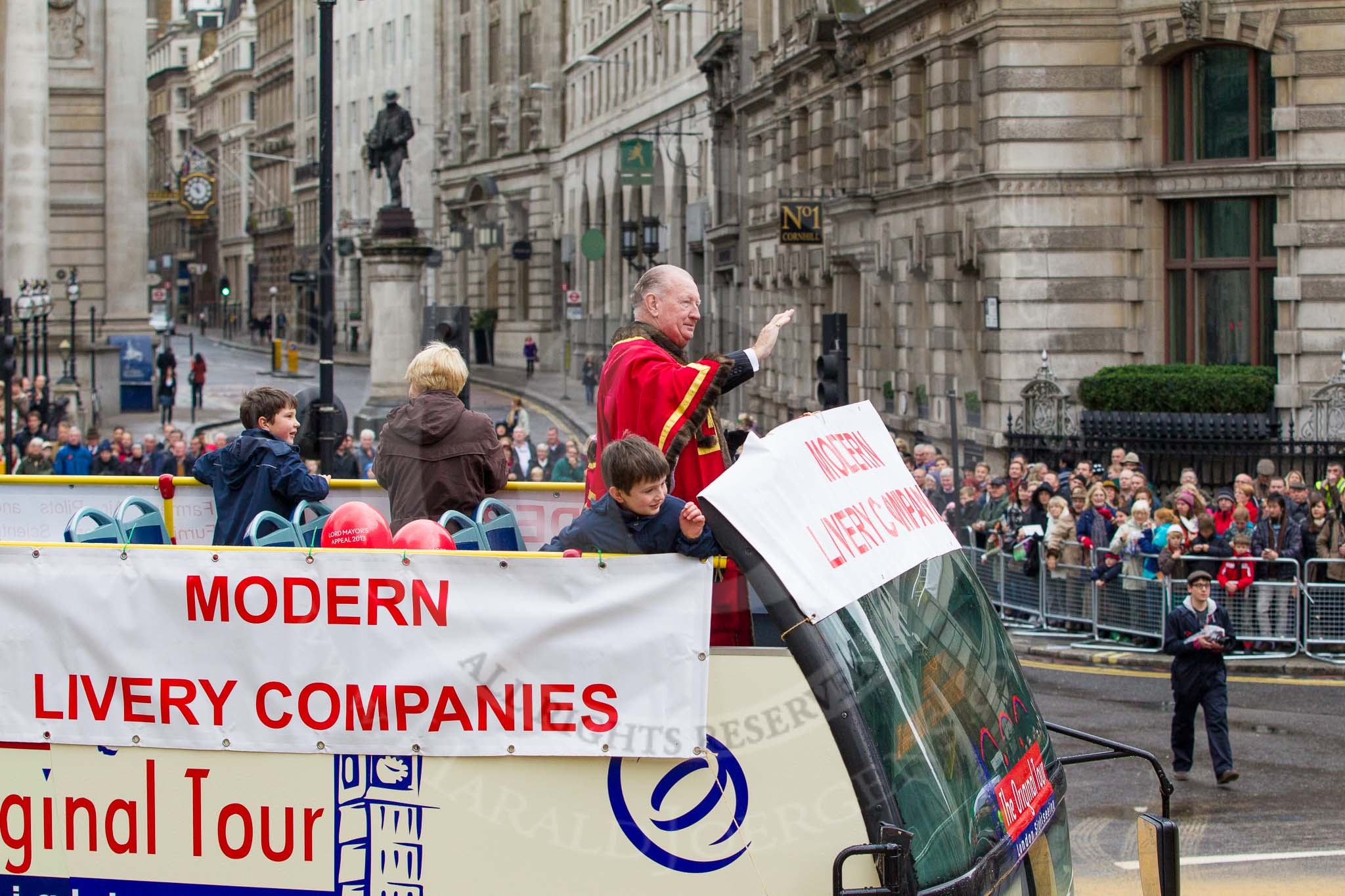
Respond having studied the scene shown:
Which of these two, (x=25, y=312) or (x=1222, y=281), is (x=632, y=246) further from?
(x=1222, y=281)

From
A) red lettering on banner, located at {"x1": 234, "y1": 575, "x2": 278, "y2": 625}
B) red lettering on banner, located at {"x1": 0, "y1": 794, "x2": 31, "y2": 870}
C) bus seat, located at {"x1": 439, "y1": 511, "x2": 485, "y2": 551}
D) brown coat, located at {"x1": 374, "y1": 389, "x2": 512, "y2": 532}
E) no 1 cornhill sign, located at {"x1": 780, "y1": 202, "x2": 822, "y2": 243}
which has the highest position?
no 1 cornhill sign, located at {"x1": 780, "y1": 202, "x2": 822, "y2": 243}

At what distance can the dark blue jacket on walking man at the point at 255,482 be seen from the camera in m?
6.88

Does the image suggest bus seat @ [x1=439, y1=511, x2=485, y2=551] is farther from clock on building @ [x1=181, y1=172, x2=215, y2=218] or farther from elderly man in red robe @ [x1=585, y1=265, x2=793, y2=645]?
clock on building @ [x1=181, y1=172, x2=215, y2=218]

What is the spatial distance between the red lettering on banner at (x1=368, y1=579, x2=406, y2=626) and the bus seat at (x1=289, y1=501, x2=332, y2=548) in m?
1.11

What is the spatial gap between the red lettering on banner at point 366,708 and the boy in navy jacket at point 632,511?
2.20ft

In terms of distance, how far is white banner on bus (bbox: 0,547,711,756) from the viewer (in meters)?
4.50

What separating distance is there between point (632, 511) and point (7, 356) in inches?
856

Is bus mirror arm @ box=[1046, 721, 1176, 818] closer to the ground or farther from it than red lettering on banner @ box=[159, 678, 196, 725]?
closer to the ground

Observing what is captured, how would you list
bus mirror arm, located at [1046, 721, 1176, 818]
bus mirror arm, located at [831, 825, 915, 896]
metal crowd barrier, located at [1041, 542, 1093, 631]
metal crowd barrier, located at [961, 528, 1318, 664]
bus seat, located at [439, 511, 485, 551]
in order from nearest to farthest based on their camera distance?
bus mirror arm, located at [831, 825, 915, 896] → bus mirror arm, located at [1046, 721, 1176, 818] → bus seat, located at [439, 511, 485, 551] → metal crowd barrier, located at [961, 528, 1318, 664] → metal crowd barrier, located at [1041, 542, 1093, 631]

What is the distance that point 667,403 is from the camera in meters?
5.68

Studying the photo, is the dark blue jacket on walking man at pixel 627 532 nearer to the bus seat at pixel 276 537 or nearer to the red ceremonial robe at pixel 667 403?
the red ceremonial robe at pixel 667 403

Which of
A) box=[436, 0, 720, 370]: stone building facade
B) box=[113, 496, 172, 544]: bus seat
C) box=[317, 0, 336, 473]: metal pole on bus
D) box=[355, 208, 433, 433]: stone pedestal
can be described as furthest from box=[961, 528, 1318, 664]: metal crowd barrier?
box=[436, 0, 720, 370]: stone building facade

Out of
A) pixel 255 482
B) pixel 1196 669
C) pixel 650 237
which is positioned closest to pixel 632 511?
pixel 255 482

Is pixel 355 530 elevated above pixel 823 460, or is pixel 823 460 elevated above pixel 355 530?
pixel 823 460
